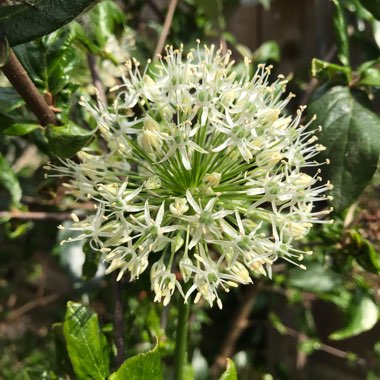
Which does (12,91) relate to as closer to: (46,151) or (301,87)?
(46,151)

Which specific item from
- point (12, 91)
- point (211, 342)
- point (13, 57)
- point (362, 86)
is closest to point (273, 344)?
point (211, 342)

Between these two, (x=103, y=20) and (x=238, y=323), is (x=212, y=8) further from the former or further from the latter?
(x=238, y=323)

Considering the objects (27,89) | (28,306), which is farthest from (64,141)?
(28,306)

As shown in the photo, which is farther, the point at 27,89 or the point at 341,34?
the point at 341,34

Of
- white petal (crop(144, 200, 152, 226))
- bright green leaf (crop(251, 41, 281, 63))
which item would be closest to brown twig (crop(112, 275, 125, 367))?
white petal (crop(144, 200, 152, 226))

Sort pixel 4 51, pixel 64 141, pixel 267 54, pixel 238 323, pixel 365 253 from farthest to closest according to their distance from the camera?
pixel 238 323 → pixel 267 54 → pixel 365 253 → pixel 64 141 → pixel 4 51

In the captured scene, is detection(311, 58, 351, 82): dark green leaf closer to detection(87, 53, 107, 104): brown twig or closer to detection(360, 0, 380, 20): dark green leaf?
detection(360, 0, 380, 20): dark green leaf

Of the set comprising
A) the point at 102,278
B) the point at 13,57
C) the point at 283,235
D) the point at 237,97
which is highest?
the point at 13,57
